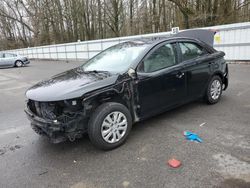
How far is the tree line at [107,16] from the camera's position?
13992 mm

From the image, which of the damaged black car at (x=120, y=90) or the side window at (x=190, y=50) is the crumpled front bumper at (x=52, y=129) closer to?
the damaged black car at (x=120, y=90)

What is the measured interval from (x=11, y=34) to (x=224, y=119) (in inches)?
1902

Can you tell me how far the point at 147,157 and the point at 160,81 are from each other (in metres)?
1.32

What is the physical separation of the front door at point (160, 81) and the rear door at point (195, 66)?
19 cm

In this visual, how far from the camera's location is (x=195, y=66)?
4027 mm

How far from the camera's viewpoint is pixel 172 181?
2.30 meters

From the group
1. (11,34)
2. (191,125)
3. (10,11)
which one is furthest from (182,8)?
(11,34)

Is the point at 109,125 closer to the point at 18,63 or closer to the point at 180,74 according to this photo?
the point at 180,74

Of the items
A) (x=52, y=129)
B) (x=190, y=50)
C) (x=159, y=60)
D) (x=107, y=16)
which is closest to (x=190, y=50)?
(x=190, y=50)

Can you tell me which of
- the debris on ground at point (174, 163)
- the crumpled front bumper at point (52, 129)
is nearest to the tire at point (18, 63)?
the crumpled front bumper at point (52, 129)

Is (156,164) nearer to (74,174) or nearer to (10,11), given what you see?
(74,174)

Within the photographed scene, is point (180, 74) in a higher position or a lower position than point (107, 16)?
lower

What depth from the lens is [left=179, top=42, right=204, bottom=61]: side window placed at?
395cm

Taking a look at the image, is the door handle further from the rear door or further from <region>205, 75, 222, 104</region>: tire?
<region>205, 75, 222, 104</region>: tire
